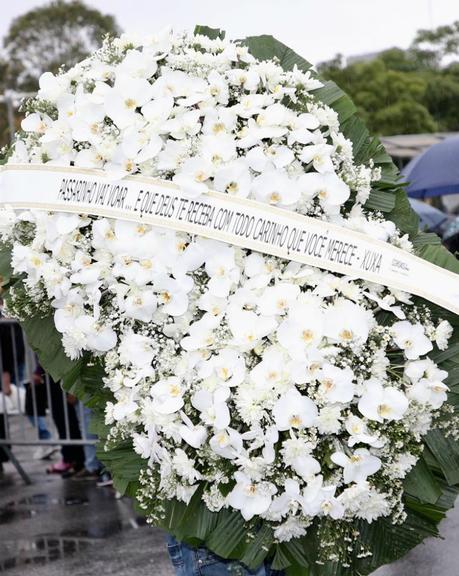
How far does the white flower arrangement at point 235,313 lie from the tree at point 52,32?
168 feet

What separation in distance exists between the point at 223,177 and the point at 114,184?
1.19 feet

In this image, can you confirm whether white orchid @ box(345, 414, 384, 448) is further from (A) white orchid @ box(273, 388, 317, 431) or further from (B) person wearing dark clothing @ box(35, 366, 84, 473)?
(B) person wearing dark clothing @ box(35, 366, 84, 473)

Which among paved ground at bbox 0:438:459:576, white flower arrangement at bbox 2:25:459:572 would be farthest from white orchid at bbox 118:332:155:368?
paved ground at bbox 0:438:459:576

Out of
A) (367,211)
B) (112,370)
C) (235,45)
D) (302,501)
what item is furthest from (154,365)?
(235,45)

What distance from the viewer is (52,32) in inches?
2143

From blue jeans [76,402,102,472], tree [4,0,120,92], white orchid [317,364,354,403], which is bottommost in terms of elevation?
blue jeans [76,402,102,472]

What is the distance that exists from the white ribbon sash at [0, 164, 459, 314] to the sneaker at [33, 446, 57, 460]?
718 cm

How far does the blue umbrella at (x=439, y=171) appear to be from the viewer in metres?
10.5

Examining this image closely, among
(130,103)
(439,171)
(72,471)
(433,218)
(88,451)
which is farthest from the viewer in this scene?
(433,218)

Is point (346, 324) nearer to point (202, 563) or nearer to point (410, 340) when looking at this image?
point (410, 340)

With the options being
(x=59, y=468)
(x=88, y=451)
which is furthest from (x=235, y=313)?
(x=59, y=468)

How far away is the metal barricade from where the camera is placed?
29.3 feet

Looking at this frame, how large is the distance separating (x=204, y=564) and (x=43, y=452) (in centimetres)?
701

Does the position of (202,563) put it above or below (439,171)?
below
